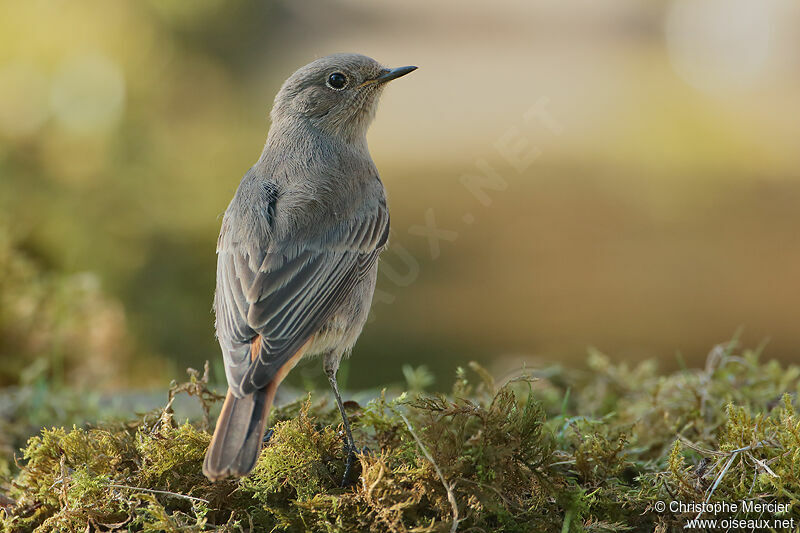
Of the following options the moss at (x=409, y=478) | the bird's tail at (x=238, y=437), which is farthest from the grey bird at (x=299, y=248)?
the moss at (x=409, y=478)

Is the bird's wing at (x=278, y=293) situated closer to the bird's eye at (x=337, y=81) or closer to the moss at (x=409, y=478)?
the moss at (x=409, y=478)

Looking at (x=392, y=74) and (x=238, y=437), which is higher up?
(x=392, y=74)

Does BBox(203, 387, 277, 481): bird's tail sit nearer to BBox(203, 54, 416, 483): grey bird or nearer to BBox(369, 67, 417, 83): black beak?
BBox(203, 54, 416, 483): grey bird

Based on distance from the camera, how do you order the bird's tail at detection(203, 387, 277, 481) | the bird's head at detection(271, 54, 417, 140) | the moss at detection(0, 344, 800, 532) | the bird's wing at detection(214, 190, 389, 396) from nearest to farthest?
1. the bird's tail at detection(203, 387, 277, 481)
2. the moss at detection(0, 344, 800, 532)
3. the bird's wing at detection(214, 190, 389, 396)
4. the bird's head at detection(271, 54, 417, 140)

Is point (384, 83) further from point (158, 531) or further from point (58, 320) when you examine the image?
point (58, 320)

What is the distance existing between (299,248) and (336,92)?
1.13 metres

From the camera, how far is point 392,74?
13.8 feet

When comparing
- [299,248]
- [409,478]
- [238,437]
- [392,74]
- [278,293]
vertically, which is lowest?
[409,478]

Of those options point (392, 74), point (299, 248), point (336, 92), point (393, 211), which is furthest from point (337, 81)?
point (393, 211)

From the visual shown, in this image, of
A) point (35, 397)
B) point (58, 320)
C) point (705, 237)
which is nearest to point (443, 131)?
point (705, 237)

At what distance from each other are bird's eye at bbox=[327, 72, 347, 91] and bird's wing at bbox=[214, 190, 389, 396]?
847 mm

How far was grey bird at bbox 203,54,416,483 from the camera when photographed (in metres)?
2.93

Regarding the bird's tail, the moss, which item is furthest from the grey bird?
the moss

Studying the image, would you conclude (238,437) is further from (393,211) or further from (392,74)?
(393,211)
